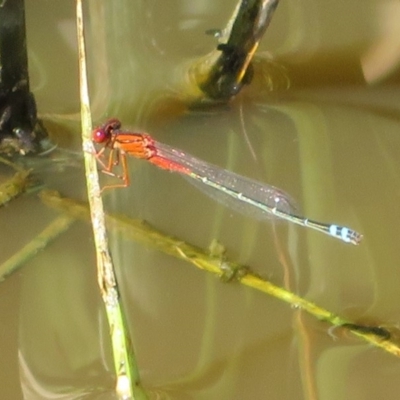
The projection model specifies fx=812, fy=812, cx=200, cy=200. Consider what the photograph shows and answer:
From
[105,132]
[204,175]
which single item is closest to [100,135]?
[105,132]

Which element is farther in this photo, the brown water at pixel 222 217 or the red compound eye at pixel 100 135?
the red compound eye at pixel 100 135

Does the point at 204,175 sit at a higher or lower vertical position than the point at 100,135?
lower

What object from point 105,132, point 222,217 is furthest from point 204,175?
point 105,132

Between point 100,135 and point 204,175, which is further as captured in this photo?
point 204,175

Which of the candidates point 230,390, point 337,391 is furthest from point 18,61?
point 337,391

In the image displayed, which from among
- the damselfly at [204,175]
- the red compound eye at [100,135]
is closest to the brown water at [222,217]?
the damselfly at [204,175]

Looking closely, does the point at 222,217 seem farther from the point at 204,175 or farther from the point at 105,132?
the point at 105,132

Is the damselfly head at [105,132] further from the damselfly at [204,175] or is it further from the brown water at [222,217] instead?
the brown water at [222,217]

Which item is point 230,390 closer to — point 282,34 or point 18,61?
point 18,61

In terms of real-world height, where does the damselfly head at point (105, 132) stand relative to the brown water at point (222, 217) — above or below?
above
